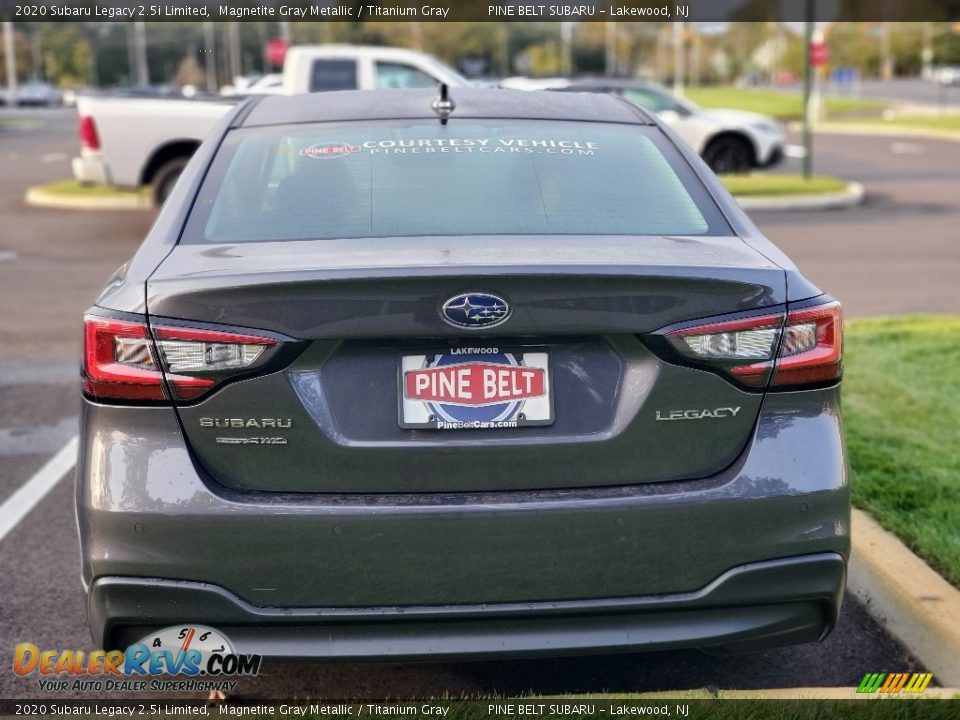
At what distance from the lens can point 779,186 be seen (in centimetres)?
1884

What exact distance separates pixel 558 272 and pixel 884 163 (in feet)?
85.2

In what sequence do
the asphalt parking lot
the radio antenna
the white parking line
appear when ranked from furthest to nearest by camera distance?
the white parking line, the radio antenna, the asphalt parking lot

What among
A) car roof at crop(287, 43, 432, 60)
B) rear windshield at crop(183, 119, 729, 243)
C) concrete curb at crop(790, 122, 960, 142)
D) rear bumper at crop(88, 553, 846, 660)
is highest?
car roof at crop(287, 43, 432, 60)

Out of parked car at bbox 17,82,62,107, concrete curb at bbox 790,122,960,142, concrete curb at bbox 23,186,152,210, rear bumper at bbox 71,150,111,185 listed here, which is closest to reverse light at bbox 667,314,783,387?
rear bumper at bbox 71,150,111,185

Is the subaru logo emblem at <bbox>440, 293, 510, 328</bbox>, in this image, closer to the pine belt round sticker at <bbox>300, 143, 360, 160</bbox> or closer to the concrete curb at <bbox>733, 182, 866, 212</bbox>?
the pine belt round sticker at <bbox>300, 143, 360, 160</bbox>

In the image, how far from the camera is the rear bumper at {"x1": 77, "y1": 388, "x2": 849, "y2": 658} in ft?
9.53

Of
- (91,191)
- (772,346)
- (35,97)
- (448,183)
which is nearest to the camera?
(772,346)

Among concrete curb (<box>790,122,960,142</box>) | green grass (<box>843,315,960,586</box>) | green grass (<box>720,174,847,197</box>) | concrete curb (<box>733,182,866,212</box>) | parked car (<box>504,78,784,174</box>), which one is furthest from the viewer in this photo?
concrete curb (<box>790,122,960,142</box>)

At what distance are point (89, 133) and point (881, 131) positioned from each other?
31872mm

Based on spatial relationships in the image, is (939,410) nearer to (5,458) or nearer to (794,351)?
(794,351)

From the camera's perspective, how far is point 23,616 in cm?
415

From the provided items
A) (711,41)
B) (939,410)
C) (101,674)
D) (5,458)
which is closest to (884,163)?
(939,410)

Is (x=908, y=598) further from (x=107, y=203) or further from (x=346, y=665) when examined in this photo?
(x=107, y=203)

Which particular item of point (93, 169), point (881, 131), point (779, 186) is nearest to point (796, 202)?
point (779, 186)
